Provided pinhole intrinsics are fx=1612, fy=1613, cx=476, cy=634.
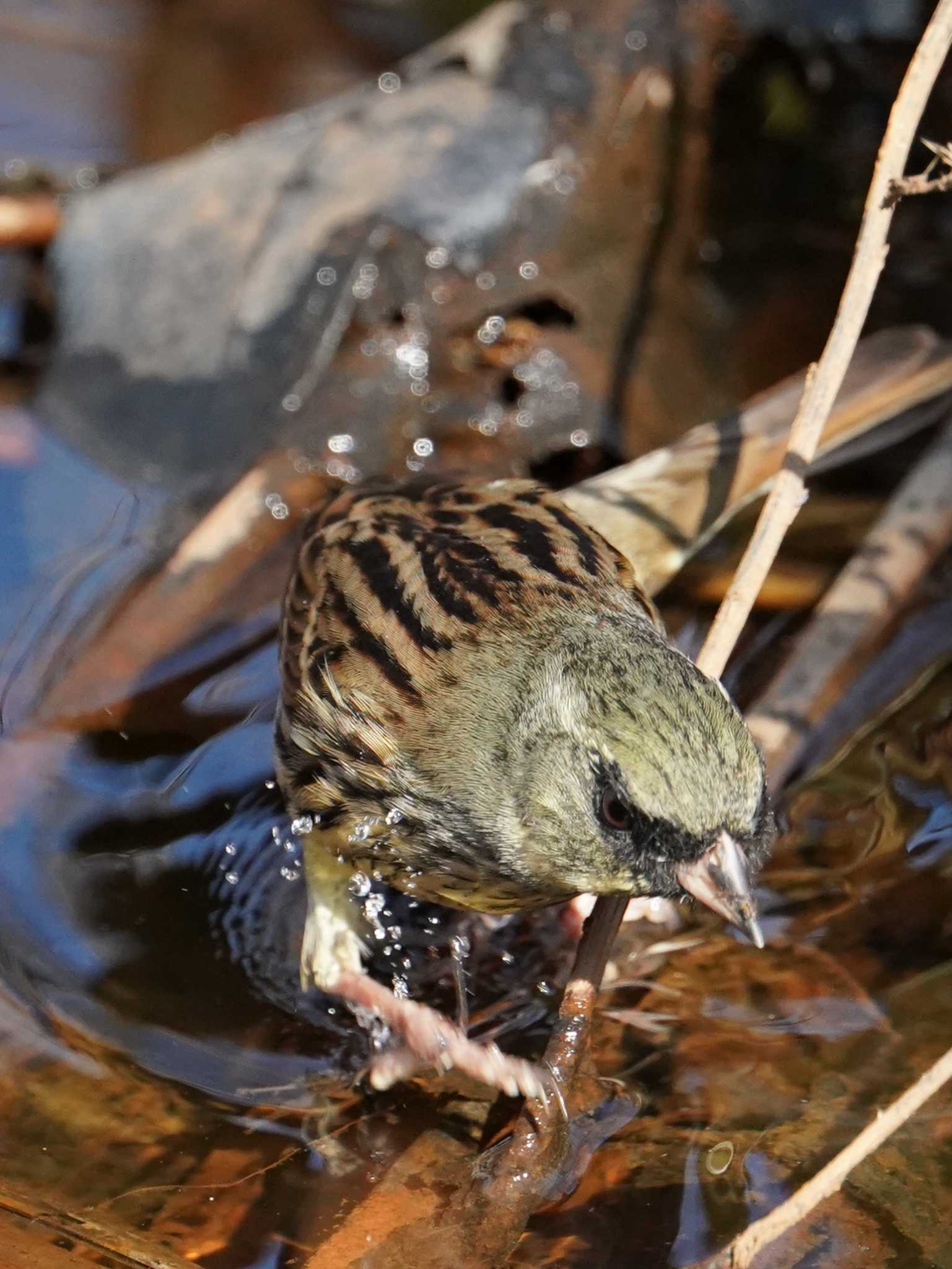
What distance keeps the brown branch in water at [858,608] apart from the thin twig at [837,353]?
2.96 feet

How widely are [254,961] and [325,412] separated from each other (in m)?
2.32

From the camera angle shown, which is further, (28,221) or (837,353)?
(28,221)

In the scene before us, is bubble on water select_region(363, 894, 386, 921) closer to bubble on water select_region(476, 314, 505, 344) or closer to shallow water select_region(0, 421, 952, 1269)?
shallow water select_region(0, 421, 952, 1269)

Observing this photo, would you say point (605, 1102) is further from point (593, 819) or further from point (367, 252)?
point (367, 252)

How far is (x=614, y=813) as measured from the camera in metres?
3.27

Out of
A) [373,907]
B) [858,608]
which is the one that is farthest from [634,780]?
[858,608]

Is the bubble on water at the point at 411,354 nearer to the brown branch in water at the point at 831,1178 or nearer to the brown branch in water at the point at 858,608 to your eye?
the brown branch in water at the point at 858,608

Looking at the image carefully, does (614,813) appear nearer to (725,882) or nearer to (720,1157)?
(725,882)

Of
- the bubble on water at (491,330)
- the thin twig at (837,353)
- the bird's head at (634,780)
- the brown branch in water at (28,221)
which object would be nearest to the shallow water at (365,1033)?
the bird's head at (634,780)

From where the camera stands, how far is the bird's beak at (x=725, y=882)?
124 inches

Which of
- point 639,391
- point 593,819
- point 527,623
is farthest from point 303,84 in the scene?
point 593,819

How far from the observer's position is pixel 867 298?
3.54 metres

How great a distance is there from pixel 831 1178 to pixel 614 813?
0.81 meters

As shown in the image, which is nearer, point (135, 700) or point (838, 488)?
point (135, 700)
